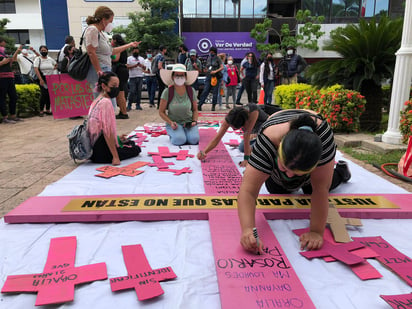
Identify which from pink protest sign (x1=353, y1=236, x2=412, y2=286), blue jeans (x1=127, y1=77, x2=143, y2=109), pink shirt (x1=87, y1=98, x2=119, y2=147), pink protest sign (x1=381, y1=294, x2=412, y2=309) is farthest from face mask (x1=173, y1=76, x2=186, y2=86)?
blue jeans (x1=127, y1=77, x2=143, y2=109)

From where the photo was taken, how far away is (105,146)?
3719mm

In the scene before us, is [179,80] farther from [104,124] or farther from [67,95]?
[67,95]

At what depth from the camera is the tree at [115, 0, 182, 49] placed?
20.0 metres

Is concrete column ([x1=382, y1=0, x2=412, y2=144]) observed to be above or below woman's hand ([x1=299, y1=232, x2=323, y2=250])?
above

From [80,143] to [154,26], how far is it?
18.0m

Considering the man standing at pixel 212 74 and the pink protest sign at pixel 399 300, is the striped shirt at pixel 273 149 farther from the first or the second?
the man standing at pixel 212 74

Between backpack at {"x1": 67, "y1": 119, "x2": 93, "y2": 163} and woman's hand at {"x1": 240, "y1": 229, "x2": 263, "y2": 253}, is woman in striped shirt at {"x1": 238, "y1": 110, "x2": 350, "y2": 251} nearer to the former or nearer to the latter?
woman's hand at {"x1": 240, "y1": 229, "x2": 263, "y2": 253}

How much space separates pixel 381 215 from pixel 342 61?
394 centimetres

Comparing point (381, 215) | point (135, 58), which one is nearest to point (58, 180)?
point (381, 215)

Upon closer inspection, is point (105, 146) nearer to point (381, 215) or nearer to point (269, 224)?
point (269, 224)

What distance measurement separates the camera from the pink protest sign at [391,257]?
1697 mm

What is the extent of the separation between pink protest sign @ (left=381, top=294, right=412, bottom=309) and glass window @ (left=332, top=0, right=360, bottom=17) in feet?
80.9

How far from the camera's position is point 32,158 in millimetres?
4105

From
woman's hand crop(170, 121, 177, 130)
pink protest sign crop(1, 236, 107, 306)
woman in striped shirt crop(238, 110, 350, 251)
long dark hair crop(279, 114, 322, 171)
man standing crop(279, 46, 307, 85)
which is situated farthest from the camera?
man standing crop(279, 46, 307, 85)
